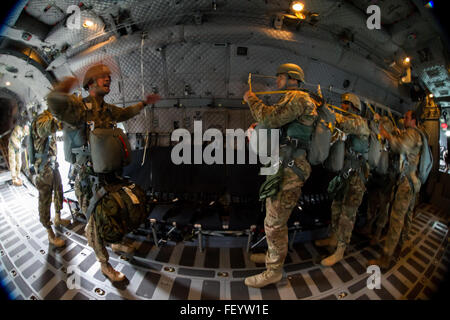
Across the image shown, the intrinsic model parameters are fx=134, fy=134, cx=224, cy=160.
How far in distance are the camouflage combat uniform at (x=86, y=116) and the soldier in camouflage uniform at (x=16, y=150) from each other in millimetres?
1093

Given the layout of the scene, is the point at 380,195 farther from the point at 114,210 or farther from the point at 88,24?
the point at 88,24

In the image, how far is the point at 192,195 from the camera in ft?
7.32

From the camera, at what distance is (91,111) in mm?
1192

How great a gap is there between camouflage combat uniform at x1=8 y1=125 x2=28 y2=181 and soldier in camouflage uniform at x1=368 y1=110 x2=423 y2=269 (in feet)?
15.2

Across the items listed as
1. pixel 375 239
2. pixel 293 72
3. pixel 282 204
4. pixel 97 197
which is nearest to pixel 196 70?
pixel 293 72

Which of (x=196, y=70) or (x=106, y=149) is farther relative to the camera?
(x=196, y=70)

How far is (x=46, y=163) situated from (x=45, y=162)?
0.02 metres

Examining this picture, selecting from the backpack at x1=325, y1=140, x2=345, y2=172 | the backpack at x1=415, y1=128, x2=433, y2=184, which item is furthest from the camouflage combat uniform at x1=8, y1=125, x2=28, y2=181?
the backpack at x1=415, y1=128, x2=433, y2=184

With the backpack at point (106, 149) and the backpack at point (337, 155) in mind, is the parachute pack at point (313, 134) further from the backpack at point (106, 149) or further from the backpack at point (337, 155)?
the backpack at point (106, 149)

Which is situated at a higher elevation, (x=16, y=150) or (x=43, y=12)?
(x=43, y=12)

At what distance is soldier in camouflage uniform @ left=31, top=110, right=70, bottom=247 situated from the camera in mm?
1676

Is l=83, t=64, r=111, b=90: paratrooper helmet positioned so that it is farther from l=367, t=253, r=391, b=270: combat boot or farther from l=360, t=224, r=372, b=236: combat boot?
l=360, t=224, r=372, b=236: combat boot

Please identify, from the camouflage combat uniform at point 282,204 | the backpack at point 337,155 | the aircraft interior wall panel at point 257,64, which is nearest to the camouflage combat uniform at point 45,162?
the aircraft interior wall panel at point 257,64
